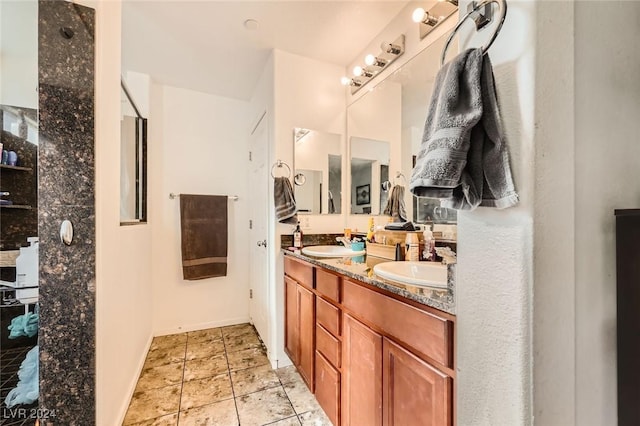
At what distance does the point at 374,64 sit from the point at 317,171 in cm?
90

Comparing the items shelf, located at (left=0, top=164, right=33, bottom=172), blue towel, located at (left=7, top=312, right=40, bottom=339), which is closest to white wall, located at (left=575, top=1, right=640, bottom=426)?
blue towel, located at (left=7, top=312, right=40, bottom=339)

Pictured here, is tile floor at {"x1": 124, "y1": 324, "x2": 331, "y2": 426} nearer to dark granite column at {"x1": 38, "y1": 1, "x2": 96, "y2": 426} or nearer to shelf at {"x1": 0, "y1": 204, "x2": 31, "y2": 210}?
dark granite column at {"x1": 38, "y1": 1, "x2": 96, "y2": 426}

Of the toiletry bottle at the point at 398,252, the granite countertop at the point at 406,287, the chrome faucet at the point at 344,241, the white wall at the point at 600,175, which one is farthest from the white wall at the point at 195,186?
the white wall at the point at 600,175

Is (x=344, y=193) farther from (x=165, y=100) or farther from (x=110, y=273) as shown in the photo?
(x=165, y=100)

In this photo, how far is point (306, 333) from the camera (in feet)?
5.34

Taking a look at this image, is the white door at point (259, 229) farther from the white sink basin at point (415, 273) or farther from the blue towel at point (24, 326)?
the blue towel at point (24, 326)

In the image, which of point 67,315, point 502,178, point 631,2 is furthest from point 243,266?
point 631,2

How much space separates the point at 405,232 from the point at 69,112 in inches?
64.3

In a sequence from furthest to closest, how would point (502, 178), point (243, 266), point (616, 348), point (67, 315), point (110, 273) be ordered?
point (243, 266) → point (110, 273) → point (67, 315) → point (616, 348) → point (502, 178)

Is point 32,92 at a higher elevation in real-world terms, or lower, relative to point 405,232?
higher

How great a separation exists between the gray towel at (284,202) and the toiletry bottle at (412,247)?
36.1 inches

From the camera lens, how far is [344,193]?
2.33 meters

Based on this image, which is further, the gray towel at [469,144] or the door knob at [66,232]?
the door knob at [66,232]

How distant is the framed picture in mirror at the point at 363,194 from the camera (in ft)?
6.89
